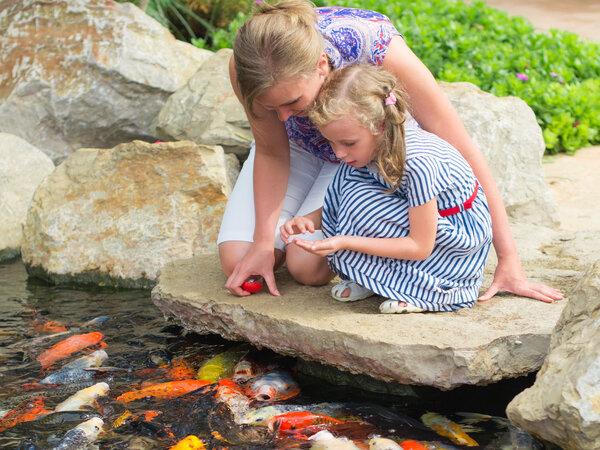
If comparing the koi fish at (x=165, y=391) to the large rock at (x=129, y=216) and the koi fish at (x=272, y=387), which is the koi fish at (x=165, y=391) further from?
the large rock at (x=129, y=216)

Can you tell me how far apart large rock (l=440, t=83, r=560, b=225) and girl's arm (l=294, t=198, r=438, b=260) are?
2324mm

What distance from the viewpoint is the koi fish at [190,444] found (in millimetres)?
2721

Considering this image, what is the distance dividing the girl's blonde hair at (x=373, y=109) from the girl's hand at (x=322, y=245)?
32 cm

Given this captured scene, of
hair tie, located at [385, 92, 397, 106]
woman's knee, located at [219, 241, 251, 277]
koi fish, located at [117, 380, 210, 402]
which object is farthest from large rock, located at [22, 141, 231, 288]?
hair tie, located at [385, 92, 397, 106]

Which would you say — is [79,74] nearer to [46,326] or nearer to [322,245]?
[46,326]

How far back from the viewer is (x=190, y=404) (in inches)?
121

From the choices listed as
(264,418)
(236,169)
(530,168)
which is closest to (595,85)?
(530,168)

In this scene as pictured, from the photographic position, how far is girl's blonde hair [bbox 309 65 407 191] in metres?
2.90

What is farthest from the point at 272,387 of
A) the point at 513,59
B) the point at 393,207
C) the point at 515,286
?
the point at 513,59

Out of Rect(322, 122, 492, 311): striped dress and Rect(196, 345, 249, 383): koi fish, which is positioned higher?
Rect(322, 122, 492, 311): striped dress

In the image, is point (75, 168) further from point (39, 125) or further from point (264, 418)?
point (264, 418)

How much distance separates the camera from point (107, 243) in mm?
4766

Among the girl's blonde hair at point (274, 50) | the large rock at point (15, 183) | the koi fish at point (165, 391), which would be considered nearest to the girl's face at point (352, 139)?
the girl's blonde hair at point (274, 50)

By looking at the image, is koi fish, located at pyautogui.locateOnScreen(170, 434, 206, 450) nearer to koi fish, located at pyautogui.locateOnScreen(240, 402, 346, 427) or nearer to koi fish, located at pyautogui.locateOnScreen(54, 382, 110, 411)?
koi fish, located at pyautogui.locateOnScreen(240, 402, 346, 427)
